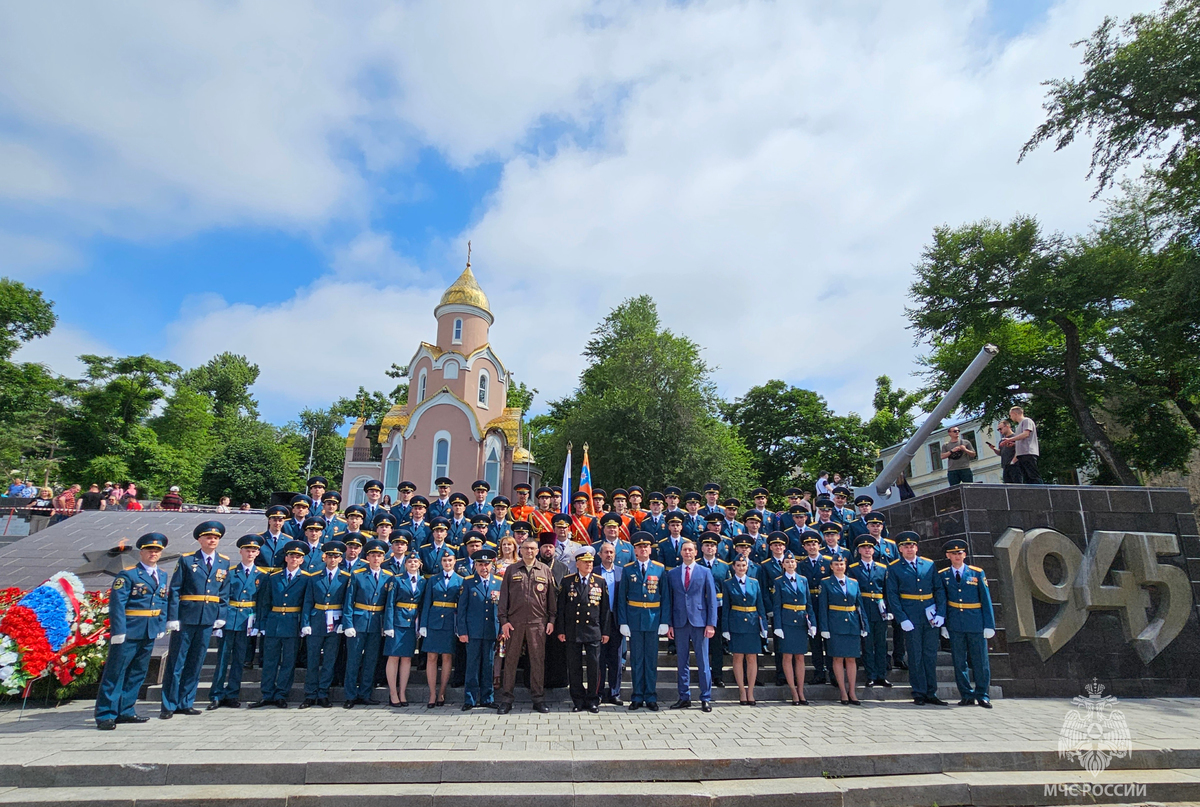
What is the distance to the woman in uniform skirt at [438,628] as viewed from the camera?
7543mm

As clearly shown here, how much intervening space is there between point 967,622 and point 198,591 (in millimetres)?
8818

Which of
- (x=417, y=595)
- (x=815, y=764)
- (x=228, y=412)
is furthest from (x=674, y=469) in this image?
(x=228, y=412)

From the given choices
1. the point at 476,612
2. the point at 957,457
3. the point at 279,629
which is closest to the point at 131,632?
the point at 279,629

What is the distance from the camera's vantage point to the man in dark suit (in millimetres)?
7520

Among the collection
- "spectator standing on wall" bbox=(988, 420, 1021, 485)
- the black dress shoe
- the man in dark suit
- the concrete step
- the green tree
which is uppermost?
the green tree

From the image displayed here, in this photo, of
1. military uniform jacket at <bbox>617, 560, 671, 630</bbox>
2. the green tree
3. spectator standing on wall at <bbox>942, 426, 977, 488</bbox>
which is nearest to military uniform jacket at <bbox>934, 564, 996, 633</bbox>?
spectator standing on wall at <bbox>942, 426, 977, 488</bbox>

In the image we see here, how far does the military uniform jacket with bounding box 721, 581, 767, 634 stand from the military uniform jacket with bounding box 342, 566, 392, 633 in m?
4.02

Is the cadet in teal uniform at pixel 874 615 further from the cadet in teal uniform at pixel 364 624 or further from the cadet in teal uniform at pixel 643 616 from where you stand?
the cadet in teal uniform at pixel 364 624

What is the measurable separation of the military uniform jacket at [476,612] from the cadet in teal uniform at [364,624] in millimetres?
913

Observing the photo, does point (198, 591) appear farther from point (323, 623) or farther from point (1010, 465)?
point (1010, 465)

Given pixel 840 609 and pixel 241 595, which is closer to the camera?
pixel 241 595

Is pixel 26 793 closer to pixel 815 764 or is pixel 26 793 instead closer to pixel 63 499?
pixel 815 764

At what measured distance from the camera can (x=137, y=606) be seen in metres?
6.77

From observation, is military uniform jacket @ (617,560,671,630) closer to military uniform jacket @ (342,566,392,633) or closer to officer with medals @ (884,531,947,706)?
military uniform jacket @ (342,566,392,633)
